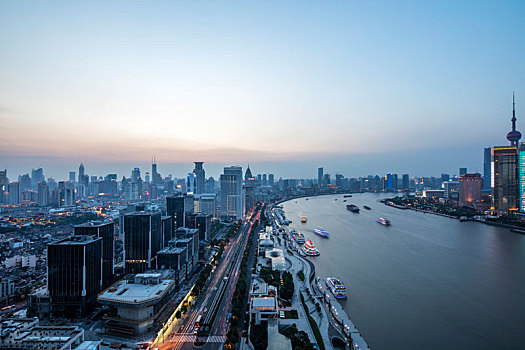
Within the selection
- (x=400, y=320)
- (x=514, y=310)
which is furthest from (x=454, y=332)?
(x=514, y=310)

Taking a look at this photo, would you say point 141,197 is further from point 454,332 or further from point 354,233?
point 454,332

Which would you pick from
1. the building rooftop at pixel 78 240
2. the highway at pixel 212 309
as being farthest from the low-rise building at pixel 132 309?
the building rooftop at pixel 78 240

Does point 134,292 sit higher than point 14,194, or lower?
lower

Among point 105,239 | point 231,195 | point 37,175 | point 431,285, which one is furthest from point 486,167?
point 37,175

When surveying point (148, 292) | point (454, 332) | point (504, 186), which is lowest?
point (454, 332)

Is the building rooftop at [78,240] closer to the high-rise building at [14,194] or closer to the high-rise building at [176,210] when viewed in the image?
the high-rise building at [176,210]

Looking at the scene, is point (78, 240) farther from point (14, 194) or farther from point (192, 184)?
point (14, 194)
